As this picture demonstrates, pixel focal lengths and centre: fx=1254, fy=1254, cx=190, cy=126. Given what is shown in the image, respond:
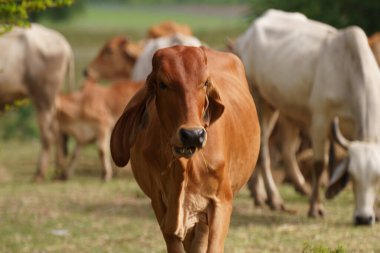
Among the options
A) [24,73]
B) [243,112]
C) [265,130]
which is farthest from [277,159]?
[243,112]

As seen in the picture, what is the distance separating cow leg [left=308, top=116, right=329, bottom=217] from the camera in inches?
458

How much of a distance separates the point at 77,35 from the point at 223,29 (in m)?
5.38

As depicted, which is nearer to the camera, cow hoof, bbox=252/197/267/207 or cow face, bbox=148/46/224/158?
cow face, bbox=148/46/224/158

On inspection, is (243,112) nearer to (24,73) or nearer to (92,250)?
(92,250)

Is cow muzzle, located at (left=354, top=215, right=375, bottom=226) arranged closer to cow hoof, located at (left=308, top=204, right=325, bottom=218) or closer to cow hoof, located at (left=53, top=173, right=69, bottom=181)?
cow hoof, located at (left=308, top=204, right=325, bottom=218)

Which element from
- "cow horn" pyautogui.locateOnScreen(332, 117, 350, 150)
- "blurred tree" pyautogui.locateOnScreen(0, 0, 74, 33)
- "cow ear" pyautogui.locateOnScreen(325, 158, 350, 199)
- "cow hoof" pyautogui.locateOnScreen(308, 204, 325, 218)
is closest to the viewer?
"blurred tree" pyautogui.locateOnScreen(0, 0, 74, 33)

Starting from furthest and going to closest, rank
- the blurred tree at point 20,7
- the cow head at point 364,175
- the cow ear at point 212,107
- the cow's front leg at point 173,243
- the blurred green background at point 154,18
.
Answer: the blurred green background at point 154,18 → the cow head at point 364,175 → the blurred tree at point 20,7 → the cow's front leg at point 173,243 → the cow ear at point 212,107

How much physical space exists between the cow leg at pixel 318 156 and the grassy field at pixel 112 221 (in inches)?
5.3

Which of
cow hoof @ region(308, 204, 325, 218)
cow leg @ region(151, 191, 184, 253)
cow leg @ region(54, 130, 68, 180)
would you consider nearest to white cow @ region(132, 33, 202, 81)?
cow leg @ region(54, 130, 68, 180)

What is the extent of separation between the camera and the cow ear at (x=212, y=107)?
7109 mm

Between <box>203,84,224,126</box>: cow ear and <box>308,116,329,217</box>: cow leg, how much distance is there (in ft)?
14.8

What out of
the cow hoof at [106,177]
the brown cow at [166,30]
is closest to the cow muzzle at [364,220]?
the cow hoof at [106,177]

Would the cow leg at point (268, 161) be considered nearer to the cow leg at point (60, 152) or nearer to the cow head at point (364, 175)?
the cow head at point (364, 175)

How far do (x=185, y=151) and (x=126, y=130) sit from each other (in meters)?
0.91
